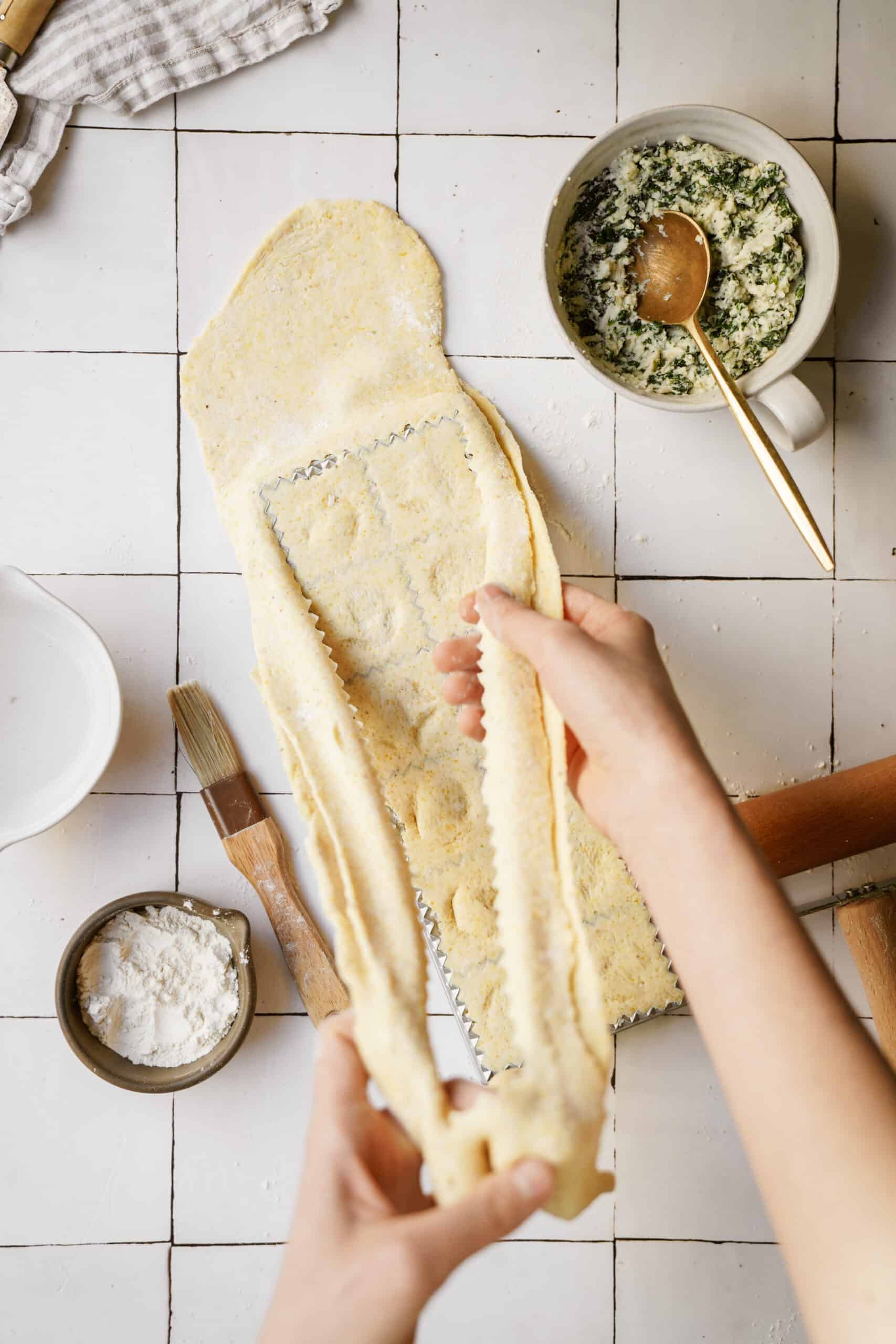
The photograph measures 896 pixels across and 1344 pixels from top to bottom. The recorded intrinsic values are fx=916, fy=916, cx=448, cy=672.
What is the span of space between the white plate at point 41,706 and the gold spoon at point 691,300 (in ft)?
2.15

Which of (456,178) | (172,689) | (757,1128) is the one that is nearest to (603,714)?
(757,1128)

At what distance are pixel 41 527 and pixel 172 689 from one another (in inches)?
8.8

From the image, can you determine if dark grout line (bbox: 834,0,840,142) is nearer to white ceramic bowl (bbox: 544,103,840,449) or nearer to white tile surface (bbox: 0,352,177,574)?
white ceramic bowl (bbox: 544,103,840,449)

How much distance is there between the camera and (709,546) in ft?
3.21

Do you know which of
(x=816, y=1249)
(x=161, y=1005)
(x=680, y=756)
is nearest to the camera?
(x=816, y=1249)

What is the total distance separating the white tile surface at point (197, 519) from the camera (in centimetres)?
96

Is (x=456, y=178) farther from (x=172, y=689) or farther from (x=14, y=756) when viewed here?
(x=14, y=756)

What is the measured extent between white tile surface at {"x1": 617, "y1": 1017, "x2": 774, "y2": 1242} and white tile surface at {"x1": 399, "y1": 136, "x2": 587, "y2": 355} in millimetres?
753

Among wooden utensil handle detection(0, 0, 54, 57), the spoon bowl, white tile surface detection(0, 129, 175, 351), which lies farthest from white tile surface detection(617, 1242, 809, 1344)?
wooden utensil handle detection(0, 0, 54, 57)

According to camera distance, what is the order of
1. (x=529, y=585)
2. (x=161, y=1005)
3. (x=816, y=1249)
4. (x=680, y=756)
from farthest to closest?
1. (x=161, y=1005)
2. (x=529, y=585)
3. (x=680, y=756)
4. (x=816, y=1249)

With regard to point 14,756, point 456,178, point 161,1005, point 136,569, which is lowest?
point 161,1005

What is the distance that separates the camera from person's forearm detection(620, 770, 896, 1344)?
0.53m

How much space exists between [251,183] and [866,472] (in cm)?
71

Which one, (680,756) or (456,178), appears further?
(456,178)
